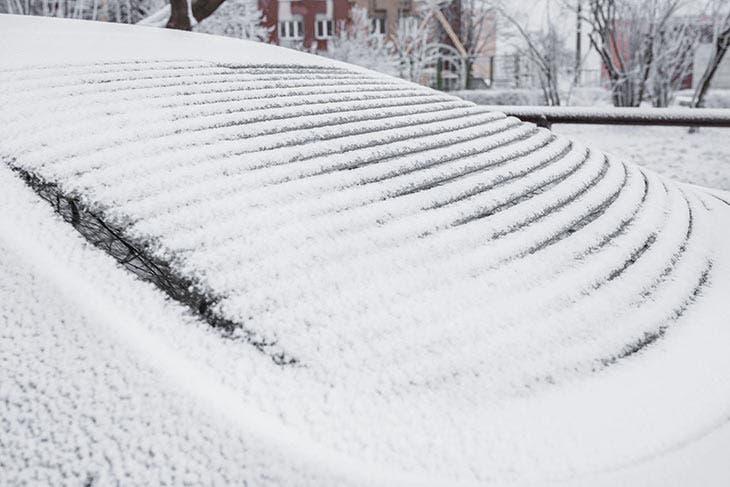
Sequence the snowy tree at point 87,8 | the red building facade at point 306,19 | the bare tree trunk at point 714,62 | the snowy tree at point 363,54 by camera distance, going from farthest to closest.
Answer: the red building facade at point 306,19 → the snowy tree at point 363,54 → the bare tree trunk at point 714,62 → the snowy tree at point 87,8

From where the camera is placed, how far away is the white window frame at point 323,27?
20797 mm

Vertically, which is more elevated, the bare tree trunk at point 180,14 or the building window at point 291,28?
the building window at point 291,28

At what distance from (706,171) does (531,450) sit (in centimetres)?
551

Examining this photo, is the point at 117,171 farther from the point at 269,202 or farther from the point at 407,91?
the point at 407,91

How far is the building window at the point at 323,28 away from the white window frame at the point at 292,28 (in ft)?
1.67

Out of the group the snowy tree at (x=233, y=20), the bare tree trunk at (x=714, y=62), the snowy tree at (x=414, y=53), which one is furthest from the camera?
the snowy tree at (x=414, y=53)

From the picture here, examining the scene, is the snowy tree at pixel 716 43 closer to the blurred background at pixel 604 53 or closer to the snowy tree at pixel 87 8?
the blurred background at pixel 604 53

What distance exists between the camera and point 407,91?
1.97m

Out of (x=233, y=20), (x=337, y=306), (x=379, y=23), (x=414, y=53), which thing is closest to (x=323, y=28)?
(x=379, y=23)

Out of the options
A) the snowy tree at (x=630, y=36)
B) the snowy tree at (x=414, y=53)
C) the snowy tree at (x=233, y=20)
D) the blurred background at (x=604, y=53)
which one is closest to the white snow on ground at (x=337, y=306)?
the blurred background at (x=604, y=53)

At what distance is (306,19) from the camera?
20.9m

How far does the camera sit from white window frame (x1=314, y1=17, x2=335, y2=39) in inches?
819

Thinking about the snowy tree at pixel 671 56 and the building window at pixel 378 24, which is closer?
the snowy tree at pixel 671 56

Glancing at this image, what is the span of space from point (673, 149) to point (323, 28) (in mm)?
16389
